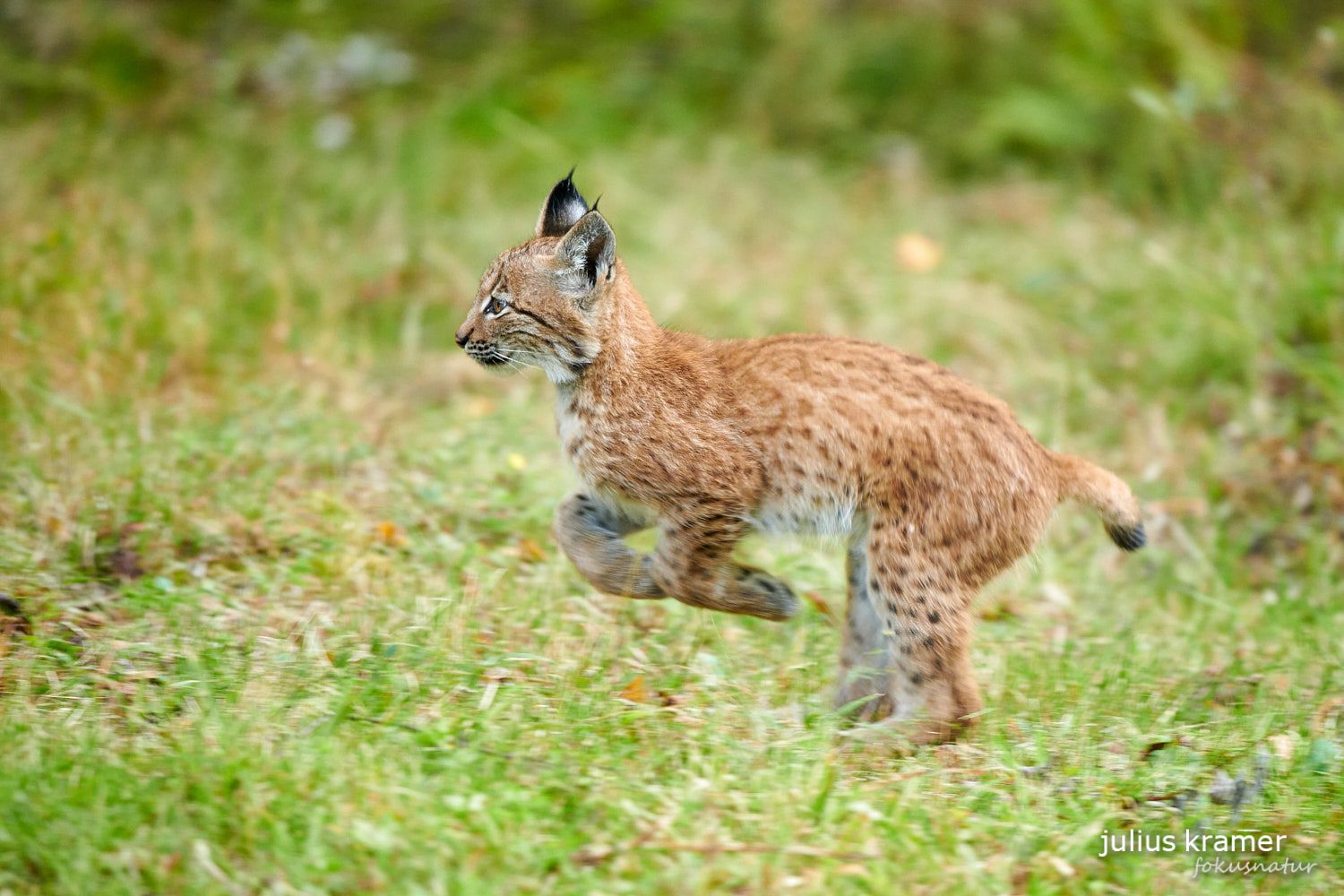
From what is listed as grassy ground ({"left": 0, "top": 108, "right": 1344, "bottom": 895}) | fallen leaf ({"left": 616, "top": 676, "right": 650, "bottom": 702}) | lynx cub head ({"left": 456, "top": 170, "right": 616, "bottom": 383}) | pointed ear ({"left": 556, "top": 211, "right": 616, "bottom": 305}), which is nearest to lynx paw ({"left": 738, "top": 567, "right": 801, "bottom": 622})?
grassy ground ({"left": 0, "top": 108, "right": 1344, "bottom": 895})

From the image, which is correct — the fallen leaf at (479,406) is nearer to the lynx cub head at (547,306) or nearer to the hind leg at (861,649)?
the lynx cub head at (547,306)

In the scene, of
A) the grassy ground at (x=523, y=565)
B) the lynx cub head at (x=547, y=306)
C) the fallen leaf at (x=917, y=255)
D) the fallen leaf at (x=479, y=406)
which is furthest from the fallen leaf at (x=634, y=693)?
the fallen leaf at (x=917, y=255)

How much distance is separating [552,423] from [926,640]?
3057 mm

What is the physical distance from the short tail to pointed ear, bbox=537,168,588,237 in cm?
207

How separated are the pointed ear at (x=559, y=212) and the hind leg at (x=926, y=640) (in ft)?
5.94

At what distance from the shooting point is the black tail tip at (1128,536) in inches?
185

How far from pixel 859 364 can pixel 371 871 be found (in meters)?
2.43

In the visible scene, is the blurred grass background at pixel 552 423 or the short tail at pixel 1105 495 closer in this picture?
the blurred grass background at pixel 552 423

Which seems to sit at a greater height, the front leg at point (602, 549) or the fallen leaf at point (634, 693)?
the front leg at point (602, 549)

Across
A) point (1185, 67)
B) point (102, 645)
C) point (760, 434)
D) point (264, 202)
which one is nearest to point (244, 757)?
point (102, 645)

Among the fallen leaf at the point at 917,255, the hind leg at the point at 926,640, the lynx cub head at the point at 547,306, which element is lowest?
the hind leg at the point at 926,640

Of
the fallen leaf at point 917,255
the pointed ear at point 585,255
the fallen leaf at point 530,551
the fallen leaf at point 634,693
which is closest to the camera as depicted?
the fallen leaf at point 634,693

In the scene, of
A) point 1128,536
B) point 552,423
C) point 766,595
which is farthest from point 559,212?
point 1128,536

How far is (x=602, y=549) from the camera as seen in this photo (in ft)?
15.1
